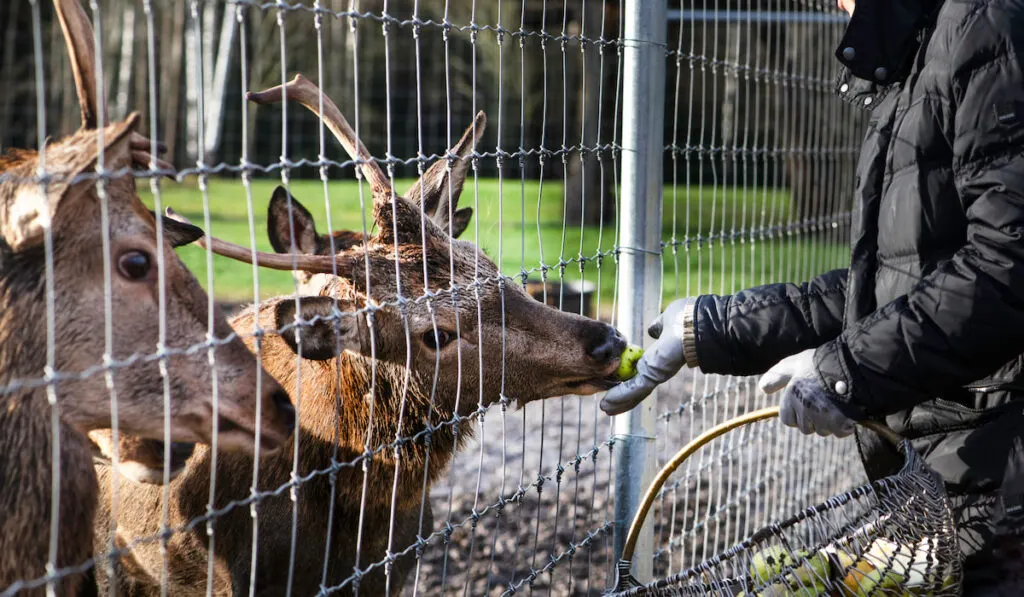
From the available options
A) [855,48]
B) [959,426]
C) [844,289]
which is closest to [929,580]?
[959,426]

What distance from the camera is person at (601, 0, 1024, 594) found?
232cm

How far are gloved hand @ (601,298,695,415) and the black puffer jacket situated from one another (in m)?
0.48

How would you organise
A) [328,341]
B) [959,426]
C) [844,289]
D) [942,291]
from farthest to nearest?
[844,289], [328,341], [959,426], [942,291]

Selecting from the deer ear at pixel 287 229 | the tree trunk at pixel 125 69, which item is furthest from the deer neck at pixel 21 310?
the tree trunk at pixel 125 69

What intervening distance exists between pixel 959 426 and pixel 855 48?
3.05 feet

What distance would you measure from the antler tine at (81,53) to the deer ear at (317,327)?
64cm

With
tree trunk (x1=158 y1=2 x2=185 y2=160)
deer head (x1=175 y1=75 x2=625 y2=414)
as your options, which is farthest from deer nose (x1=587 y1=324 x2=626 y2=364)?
tree trunk (x1=158 y1=2 x2=185 y2=160)

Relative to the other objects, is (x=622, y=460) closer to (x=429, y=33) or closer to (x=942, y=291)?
(x=942, y=291)

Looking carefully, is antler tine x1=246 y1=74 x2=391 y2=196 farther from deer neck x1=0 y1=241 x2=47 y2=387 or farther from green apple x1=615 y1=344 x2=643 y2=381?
deer neck x1=0 y1=241 x2=47 y2=387

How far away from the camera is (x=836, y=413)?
2.51m

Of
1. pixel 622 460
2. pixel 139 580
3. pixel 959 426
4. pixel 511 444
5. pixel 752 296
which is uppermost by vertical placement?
pixel 752 296

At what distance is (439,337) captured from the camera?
319 centimetres

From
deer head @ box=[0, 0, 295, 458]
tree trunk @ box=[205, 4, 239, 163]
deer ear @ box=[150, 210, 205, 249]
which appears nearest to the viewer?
deer head @ box=[0, 0, 295, 458]

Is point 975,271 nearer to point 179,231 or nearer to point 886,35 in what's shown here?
point 886,35
